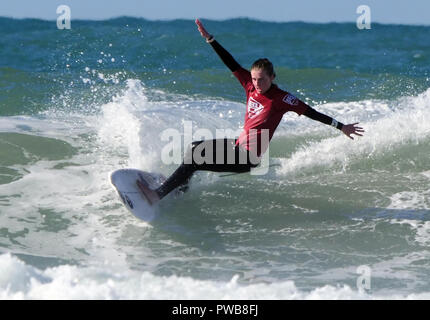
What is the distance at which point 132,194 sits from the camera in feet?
22.1

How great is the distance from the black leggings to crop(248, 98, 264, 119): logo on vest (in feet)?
1.03

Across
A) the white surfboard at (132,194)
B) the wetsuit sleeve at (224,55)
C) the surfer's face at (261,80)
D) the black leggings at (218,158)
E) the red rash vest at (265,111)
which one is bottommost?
the white surfboard at (132,194)

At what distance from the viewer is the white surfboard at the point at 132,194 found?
6.70 meters

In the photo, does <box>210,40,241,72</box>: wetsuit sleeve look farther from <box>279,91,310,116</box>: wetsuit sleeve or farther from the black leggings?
the black leggings

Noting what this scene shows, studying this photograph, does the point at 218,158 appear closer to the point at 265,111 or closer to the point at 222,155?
the point at 222,155

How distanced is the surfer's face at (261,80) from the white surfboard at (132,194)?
1524 millimetres

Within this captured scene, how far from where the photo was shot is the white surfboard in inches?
264

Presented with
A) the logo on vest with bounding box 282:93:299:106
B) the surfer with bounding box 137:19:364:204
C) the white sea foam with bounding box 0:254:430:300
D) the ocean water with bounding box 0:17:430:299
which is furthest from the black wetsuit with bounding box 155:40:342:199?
the white sea foam with bounding box 0:254:430:300

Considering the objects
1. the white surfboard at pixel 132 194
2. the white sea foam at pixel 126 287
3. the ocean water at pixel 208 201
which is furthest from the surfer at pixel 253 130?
the white sea foam at pixel 126 287

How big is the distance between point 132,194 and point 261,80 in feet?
5.43

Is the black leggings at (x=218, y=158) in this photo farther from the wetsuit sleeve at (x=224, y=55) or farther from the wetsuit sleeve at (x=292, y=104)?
the wetsuit sleeve at (x=224, y=55)

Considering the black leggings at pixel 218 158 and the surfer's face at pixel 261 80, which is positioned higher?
the surfer's face at pixel 261 80

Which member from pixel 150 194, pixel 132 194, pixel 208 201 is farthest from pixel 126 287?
pixel 208 201
